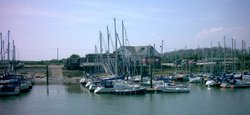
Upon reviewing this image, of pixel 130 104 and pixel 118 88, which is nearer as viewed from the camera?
pixel 130 104

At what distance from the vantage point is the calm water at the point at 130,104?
45031mm

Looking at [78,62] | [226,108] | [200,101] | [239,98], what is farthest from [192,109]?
[78,62]

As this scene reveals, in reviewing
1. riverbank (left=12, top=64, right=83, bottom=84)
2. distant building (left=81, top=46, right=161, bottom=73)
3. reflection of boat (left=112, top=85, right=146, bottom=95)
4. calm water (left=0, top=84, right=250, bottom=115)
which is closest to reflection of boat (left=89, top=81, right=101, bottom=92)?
calm water (left=0, top=84, right=250, bottom=115)

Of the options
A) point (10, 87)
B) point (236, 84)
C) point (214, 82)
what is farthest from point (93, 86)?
point (236, 84)

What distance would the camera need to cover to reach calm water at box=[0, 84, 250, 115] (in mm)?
45031

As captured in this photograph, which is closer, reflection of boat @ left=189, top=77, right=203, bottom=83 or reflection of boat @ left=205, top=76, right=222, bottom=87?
reflection of boat @ left=205, top=76, right=222, bottom=87

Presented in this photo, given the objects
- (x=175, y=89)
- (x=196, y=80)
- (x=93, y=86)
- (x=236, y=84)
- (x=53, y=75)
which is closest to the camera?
(x=175, y=89)

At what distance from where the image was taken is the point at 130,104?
167 ft

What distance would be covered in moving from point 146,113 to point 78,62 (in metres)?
68.7

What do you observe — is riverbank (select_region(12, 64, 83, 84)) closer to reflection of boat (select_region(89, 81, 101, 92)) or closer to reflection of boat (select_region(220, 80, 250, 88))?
reflection of boat (select_region(89, 81, 101, 92))

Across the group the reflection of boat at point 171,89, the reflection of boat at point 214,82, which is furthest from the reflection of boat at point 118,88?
the reflection of boat at point 214,82

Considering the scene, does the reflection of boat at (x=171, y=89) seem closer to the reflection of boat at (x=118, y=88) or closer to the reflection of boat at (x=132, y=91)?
the reflection of boat at (x=118, y=88)

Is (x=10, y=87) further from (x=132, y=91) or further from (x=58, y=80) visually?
(x=58, y=80)

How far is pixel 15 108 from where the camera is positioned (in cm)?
4894
